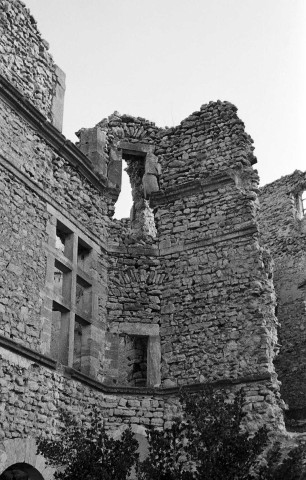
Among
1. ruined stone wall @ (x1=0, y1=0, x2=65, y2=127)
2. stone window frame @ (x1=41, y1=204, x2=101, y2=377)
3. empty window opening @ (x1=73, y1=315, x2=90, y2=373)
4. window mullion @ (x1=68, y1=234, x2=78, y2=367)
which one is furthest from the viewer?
empty window opening @ (x1=73, y1=315, x2=90, y2=373)

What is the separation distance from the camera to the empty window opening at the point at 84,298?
36.6 feet

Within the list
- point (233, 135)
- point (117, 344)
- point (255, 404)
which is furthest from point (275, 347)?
point (233, 135)

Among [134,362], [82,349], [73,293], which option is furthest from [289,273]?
[73,293]

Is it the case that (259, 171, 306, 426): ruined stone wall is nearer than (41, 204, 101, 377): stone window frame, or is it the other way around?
(41, 204, 101, 377): stone window frame

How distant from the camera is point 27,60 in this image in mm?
11102

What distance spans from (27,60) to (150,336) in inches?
204

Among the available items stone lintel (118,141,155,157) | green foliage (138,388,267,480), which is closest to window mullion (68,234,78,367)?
stone lintel (118,141,155,157)

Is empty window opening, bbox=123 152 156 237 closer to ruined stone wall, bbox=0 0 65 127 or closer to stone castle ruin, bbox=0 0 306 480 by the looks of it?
stone castle ruin, bbox=0 0 306 480

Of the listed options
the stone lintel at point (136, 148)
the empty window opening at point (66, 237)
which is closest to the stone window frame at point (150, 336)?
the empty window opening at point (66, 237)

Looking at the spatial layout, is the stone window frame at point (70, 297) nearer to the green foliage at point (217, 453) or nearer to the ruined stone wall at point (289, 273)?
the green foliage at point (217, 453)

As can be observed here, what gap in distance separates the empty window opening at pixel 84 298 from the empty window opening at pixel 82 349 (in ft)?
0.63

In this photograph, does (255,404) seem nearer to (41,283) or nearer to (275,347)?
(275,347)

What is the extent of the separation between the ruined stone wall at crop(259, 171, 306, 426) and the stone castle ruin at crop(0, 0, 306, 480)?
4.72 m

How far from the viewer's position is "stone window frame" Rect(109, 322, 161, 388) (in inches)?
443
